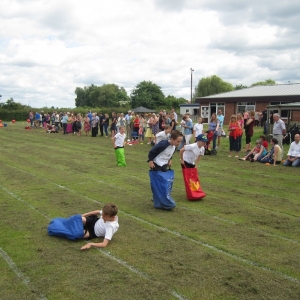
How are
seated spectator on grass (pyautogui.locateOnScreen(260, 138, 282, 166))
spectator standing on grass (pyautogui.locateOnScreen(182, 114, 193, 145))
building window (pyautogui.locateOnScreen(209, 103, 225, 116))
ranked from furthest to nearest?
building window (pyautogui.locateOnScreen(209, 103, 225, 116)) < spectator standing on grass (pyautogui.locateOnScreen(182, 114, 193, 145)) < seated spectator on grass (pyautogui.locateOnScreen(260, 138, 282, 166))

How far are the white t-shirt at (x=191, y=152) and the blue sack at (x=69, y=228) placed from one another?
3.26 metres

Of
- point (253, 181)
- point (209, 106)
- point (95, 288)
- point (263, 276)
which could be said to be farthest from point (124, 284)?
point (209, 106)

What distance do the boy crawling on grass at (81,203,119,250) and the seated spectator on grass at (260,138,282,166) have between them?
9.64 meters

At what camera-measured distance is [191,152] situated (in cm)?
877

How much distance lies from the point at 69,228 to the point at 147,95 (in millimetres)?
72650

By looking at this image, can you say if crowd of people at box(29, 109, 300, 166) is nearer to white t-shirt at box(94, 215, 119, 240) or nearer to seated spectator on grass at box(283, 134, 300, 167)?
seated spectator on grass at box(283, 134, 300, 167)

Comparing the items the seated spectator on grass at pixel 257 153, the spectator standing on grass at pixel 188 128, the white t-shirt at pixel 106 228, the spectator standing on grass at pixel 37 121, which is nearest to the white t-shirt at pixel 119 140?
the spectator standing on grass at pixel 188 128

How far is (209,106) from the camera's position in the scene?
1641 inches

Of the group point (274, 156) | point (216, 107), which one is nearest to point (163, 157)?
point (274, 156)

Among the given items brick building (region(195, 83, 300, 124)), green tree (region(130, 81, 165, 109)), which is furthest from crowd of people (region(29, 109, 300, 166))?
green tree (region(130, 81, 165, 109))

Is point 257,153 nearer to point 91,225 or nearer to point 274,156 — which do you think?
point 274,156

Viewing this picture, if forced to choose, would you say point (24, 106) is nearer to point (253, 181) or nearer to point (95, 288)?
point (253, 181)

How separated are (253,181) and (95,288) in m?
7.55

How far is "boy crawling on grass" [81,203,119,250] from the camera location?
19.4ft
